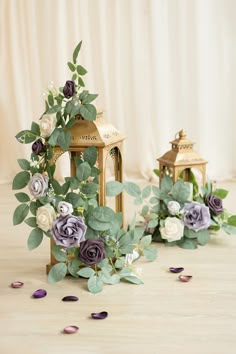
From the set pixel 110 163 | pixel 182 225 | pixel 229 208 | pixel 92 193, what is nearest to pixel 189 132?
pixel 110 163

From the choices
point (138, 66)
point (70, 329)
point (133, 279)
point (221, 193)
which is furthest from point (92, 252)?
point (138, 66)

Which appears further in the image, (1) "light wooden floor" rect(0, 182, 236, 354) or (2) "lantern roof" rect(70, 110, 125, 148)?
(2) "lantern roof" rect(70, 110, 125, 148)

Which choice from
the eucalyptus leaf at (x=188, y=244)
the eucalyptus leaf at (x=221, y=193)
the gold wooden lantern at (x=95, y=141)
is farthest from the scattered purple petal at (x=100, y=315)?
the eucalyptus leaf at (x=221, y=193)

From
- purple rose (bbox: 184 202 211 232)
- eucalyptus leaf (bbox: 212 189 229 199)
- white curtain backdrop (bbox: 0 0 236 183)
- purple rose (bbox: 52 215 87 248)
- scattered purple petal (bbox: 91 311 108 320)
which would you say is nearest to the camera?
scattered purple petal (bbox: 91 311 108 320)

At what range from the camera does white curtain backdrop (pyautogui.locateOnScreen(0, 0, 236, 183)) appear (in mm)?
4012

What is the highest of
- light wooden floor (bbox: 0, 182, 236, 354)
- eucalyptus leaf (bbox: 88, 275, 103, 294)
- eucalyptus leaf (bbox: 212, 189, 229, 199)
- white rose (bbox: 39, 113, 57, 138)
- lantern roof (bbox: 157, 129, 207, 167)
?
white rose (bbox: 39, 113, 57, 138)

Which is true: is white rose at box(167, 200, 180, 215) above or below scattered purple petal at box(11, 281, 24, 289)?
above

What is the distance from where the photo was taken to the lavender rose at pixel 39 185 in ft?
6.85

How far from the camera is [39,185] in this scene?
82.2 inches

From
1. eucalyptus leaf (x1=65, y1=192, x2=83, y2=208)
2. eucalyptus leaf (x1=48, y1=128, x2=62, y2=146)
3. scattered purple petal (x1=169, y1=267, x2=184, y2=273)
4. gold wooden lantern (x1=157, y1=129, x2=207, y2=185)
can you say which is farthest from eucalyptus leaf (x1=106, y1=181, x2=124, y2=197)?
gold wooden lantern (x1=157, y1=129, x2=207, y2=185)

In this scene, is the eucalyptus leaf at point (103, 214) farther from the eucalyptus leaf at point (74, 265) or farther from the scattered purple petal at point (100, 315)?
the scattered purple petal at point (100, 315)

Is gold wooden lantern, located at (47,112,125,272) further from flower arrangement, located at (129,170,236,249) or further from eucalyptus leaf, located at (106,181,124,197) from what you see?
flower arrangement, located at (129,170,236,249)

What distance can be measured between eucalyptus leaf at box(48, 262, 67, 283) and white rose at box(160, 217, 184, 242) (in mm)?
518

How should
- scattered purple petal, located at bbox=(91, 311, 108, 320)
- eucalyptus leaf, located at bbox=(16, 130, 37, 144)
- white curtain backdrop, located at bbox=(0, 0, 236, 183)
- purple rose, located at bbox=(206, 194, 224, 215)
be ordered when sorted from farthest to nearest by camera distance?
white curtain backdrop, located at bbox=(0, 0, 236, 183) < purple rose, located at bbox=(206, 194, 224, 215) < eucalyptus leaf, located at bbox=(16, 130, 37, 144) < scattered purple petal, located at bbox=(91, 311, 108, 320)
